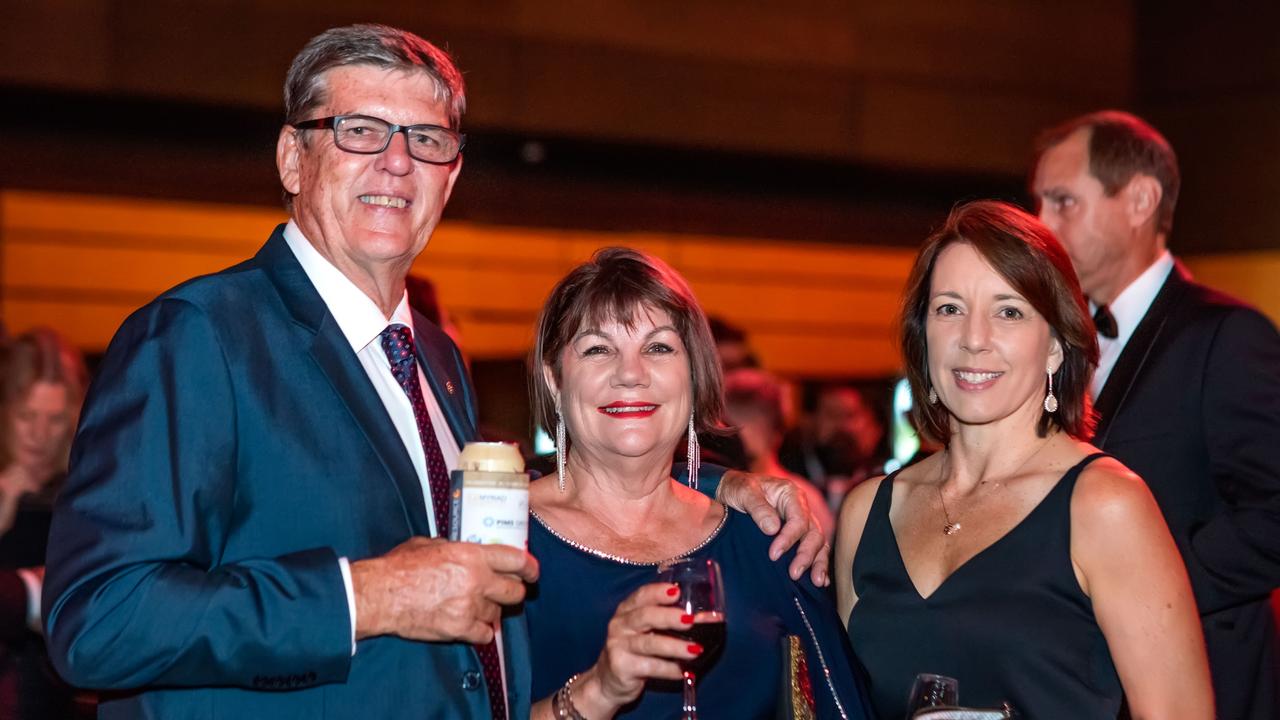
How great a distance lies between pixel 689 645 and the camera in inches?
86.3

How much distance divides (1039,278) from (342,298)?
55.3 inches

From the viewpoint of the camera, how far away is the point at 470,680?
2.13 metres

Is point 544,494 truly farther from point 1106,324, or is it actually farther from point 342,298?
point 1106,324

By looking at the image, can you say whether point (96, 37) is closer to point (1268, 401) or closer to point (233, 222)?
point (233, 222)

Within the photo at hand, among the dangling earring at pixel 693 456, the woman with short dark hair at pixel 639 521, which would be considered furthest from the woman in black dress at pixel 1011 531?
the dangling earring at pixel 693 456

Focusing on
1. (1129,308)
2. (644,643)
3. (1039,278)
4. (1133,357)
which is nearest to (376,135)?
(644,643)

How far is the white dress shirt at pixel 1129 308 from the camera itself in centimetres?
359

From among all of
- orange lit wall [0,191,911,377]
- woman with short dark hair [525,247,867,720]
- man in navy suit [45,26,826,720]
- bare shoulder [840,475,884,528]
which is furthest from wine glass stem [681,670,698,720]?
orange lit wall [0,191,911,377]

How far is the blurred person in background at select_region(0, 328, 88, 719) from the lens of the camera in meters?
3.73

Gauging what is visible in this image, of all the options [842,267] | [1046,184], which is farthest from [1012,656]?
[842,267]

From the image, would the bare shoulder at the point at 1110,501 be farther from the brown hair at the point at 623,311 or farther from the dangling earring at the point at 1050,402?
the brown hair at the point at 623,311

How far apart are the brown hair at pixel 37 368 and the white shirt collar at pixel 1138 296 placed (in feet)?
10.8

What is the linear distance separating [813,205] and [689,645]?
7423 mm

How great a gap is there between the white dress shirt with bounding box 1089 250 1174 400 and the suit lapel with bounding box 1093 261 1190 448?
37 mm
